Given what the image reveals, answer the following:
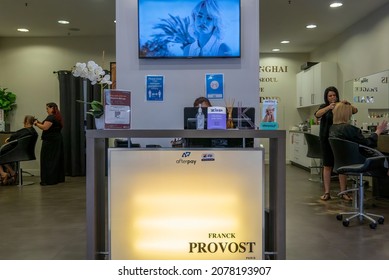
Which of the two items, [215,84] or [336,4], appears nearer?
[215,84]

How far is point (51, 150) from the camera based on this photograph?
752cm

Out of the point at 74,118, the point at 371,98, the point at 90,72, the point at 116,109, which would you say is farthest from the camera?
the point at 74,118

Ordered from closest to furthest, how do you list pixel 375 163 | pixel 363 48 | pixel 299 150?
pixel 375 163 → pixel 363 48 → pixel 299 150

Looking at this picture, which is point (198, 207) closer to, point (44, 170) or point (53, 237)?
point (53, 237)

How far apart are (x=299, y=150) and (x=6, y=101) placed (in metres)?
7.05

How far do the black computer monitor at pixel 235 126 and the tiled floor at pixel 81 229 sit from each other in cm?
123

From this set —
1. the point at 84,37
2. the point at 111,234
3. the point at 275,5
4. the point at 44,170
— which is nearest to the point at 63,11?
the point at 84,37

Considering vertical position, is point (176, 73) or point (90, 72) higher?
point (176, 73)

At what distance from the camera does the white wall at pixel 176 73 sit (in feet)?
11.6

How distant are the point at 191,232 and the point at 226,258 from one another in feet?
0.83

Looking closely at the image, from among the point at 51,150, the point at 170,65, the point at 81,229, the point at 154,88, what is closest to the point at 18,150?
the point at 51,150

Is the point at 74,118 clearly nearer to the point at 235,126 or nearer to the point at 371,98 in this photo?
the point at 371,98

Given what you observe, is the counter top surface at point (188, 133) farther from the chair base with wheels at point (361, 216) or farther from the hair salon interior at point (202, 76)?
the chair base with wheels at point (361, 216)

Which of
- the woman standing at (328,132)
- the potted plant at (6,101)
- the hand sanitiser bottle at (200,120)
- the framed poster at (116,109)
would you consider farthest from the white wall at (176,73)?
the potted plant at (6,101)
